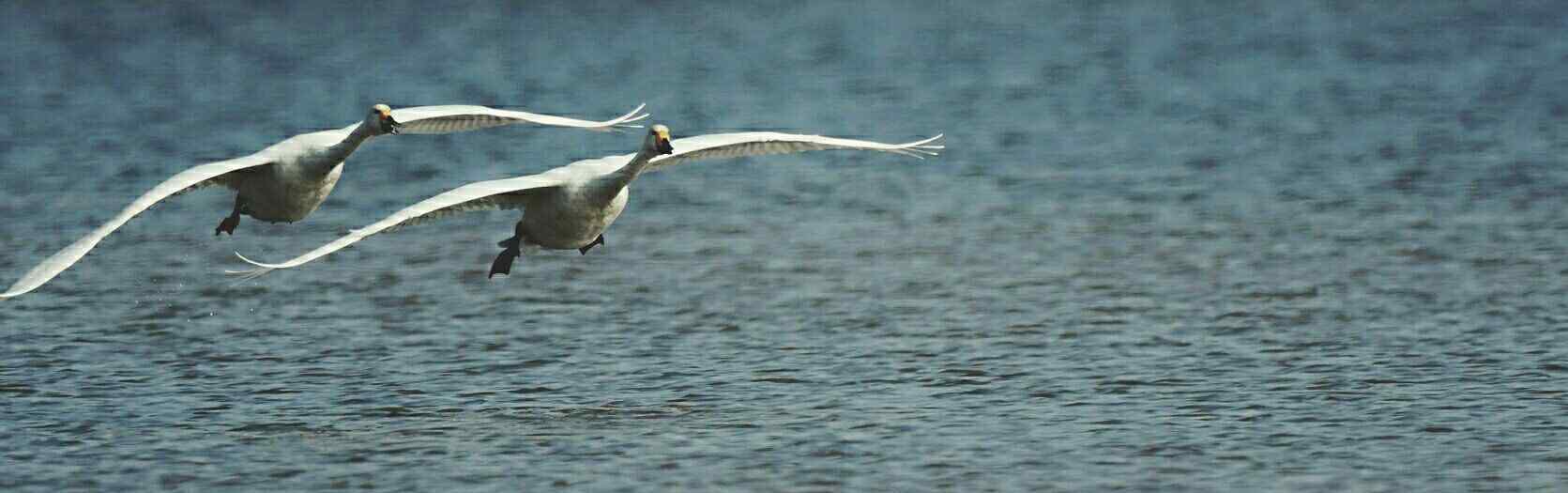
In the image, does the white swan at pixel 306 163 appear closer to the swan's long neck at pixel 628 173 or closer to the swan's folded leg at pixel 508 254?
the swan's long neck at pixel 628 173

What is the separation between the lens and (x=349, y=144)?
28.4 metres

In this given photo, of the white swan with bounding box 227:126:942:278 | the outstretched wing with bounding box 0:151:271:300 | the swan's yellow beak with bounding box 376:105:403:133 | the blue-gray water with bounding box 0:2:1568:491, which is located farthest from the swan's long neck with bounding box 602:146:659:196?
the outstretched wing with bounding box 0:151:271:300

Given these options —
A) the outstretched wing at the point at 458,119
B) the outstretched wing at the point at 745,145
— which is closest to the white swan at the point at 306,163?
the outstretched wing at the point at 458,119

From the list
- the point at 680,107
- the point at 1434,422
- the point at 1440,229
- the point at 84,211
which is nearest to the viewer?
the point at 1434,422

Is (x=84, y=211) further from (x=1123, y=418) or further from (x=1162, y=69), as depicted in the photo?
(x=1162, y=69)

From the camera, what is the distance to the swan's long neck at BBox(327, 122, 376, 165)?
2798 cm

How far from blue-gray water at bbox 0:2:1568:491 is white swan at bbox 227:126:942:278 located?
7.39 feet

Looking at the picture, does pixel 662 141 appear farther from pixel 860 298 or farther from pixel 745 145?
pixel 860 298

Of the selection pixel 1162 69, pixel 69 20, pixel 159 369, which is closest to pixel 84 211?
pixel 159 369

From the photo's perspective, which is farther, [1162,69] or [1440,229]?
[1162,69]

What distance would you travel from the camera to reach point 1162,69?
224ft

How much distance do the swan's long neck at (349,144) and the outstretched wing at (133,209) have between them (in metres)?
0.72

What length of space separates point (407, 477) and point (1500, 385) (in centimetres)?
1168

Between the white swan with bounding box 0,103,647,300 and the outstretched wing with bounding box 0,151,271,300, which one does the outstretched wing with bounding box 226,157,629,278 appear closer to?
the white swan with bounding box 0,103,647,300
